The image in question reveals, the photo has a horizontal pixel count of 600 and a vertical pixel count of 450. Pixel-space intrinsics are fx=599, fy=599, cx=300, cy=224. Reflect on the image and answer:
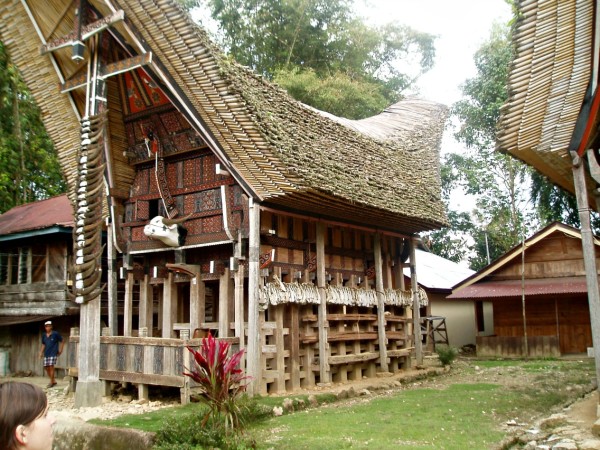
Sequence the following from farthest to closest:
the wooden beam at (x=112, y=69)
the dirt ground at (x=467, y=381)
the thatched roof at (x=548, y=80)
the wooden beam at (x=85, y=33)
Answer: the wooden beam at (x=112, y=69) < the wooden beam at (x=85, y=33) < the thatched roof at (x=548, y=80) < the dirt ground at (x=467, y=381)

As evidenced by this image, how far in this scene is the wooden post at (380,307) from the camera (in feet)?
46.8

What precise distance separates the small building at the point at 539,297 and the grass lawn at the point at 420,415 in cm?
558

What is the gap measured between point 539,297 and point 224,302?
12.3 meters

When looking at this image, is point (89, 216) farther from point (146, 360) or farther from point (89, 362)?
point (146, 360)

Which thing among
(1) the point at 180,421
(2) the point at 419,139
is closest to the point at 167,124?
(1) the point at 180,421

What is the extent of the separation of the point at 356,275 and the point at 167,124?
553 cm

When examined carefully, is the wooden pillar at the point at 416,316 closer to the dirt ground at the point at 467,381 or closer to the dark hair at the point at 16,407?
the dirt ground at the point at 467,381

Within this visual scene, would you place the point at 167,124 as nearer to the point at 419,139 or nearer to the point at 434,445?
the point at 434,445

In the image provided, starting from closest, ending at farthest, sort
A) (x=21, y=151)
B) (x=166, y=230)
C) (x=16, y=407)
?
1. (x=16, y=407)
2. (x=166, y=230)
3. (x=21, y=151)

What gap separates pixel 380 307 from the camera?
567 inches

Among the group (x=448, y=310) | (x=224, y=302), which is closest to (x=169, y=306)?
(x=224, y=302)

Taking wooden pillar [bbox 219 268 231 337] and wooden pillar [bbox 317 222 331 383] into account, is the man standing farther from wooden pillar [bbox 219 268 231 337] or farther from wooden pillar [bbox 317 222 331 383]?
wooden pillar [bbox 317 222 331 383]

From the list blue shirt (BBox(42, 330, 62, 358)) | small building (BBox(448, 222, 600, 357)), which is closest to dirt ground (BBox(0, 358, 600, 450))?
blue shirt (BBox(42, 330, 62, 358))

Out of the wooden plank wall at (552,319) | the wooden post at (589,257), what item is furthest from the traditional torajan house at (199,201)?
the wooden plank wall at (552,319)
